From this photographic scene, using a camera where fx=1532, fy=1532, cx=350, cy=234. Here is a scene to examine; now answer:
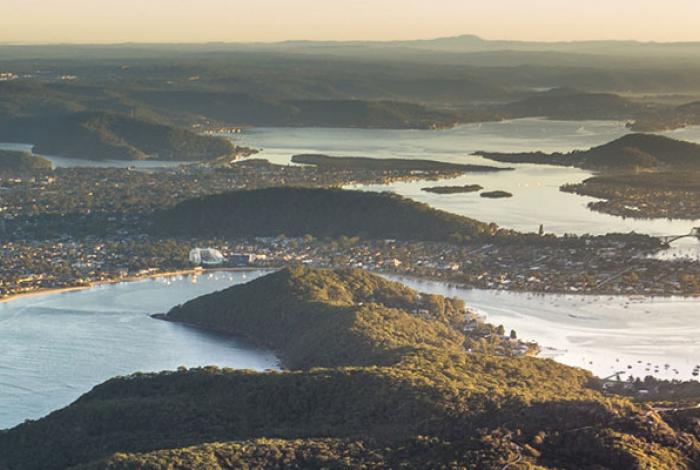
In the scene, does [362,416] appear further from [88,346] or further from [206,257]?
[206,257]

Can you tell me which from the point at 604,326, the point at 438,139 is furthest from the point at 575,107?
the point at 604,326

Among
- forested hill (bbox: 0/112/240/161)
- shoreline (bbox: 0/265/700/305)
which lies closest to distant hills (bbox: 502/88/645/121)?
forested hill (bbox: 0/112/240/161)

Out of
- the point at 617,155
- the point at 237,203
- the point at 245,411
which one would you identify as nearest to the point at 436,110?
the point at 617,155

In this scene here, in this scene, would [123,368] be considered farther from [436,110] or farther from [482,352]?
[436,110]

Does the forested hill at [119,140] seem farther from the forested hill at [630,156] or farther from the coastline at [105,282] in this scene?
the coastline at [105,282]

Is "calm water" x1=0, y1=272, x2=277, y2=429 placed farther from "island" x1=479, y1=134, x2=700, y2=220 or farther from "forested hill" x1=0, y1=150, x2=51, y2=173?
"forested hill" x1=0, y1=150, x2=51, y2=173

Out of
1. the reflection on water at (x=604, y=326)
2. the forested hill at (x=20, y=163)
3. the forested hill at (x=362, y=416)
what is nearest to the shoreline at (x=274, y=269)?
the reflection on water at (x=604, y=326)
